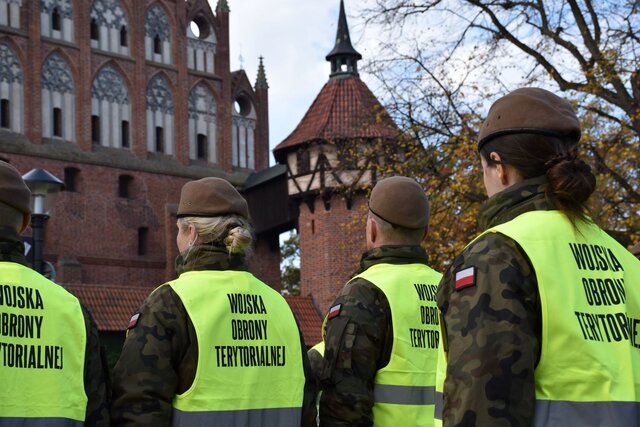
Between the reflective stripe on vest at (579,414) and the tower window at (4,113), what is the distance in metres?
32.4

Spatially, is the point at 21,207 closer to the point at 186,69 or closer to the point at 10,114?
the point at 10,114

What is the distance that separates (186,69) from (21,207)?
34.6m

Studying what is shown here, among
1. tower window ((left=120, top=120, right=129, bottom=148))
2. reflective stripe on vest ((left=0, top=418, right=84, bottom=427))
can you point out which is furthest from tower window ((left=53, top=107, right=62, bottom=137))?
reflective stripe on vest ((left=0, top=418, right=84, bottom=427))

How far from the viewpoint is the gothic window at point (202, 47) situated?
38.1 meters

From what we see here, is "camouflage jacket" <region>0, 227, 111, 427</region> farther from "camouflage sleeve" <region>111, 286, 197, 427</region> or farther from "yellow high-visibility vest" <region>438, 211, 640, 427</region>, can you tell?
"yellow high-visibility vest" <region>438, 211, 640, 427</region>

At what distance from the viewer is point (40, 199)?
40.0 feet

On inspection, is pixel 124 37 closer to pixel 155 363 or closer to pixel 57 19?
pixel 57 19

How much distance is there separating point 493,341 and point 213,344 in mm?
1504

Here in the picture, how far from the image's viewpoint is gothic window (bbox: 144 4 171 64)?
121ft

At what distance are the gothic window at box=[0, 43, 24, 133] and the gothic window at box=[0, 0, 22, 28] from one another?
773mm

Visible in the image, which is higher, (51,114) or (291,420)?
(51,114)

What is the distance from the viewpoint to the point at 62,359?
11.4 ft

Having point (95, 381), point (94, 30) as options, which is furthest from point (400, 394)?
point (94, 30)

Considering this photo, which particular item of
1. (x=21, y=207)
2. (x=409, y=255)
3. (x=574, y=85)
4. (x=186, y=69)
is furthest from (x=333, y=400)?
(x=186, y=69)
